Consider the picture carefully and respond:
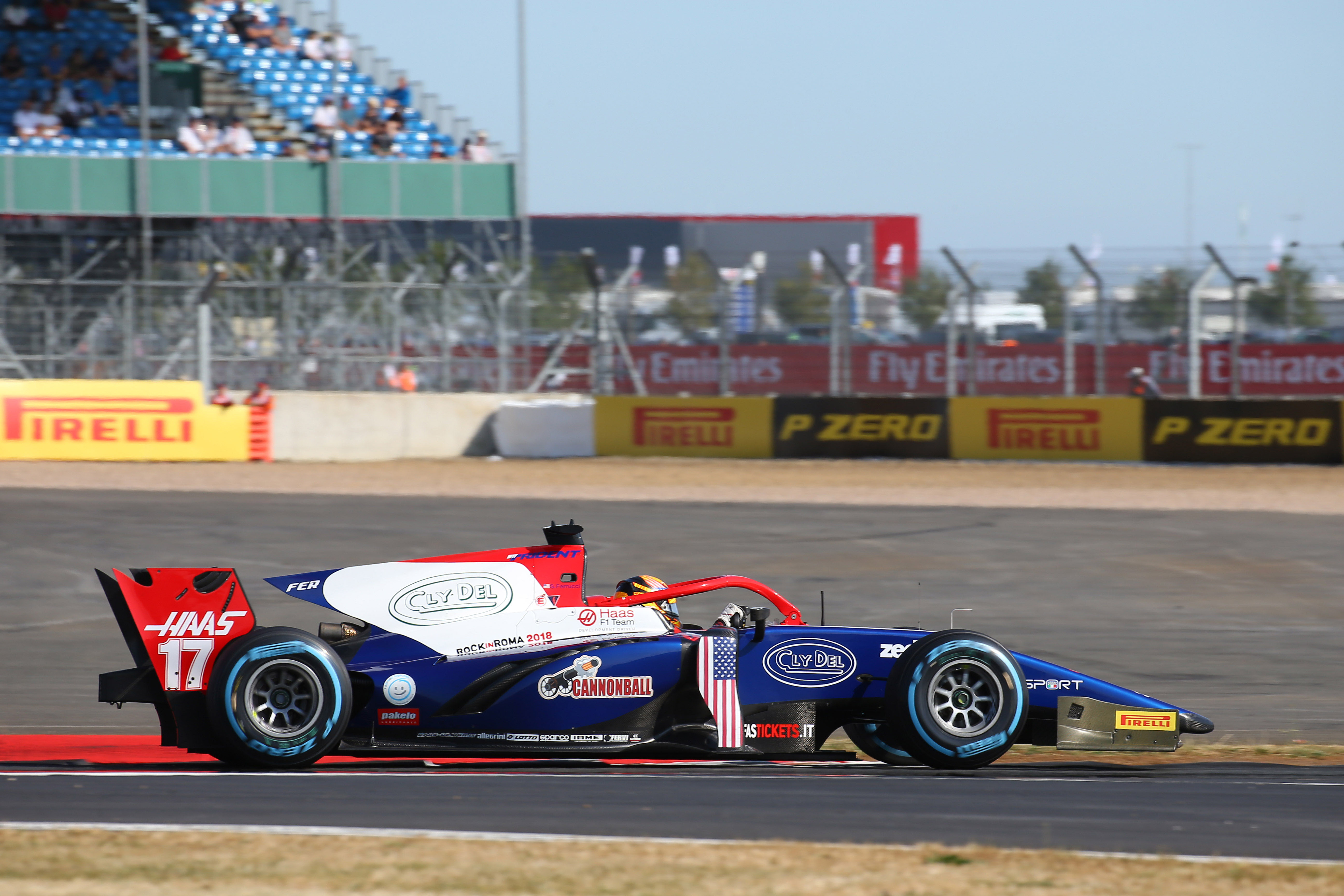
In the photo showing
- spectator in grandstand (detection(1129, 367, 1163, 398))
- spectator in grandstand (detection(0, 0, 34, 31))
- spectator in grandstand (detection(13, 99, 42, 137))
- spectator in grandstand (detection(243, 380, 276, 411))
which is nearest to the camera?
spectator in grandstand (detection(1129, 367, 1163, 398))

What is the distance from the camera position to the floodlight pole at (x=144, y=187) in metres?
25.5

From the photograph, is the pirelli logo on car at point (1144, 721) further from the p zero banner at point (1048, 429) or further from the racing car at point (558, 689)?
the p zero banner at point (1048, 429)

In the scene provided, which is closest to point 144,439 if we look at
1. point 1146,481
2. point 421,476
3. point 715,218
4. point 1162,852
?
point 421,476

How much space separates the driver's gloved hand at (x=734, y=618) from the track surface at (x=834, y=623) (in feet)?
2.12

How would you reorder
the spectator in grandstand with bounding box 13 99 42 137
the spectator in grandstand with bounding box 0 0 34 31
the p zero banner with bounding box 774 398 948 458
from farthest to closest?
the spectator in grandstand with bounding box 0 0 34 31 → the spectator in grandstand with bounding box 13 99 42 137 → the p zero banner with bounding box 774 398 948 458

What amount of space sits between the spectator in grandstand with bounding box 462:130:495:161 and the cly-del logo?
25428mm

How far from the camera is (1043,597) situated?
11695 millimetres

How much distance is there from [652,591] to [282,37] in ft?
94.3

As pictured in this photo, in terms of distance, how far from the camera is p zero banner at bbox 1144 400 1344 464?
798 inches

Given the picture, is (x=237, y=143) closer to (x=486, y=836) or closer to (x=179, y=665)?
(x=179, y=665)

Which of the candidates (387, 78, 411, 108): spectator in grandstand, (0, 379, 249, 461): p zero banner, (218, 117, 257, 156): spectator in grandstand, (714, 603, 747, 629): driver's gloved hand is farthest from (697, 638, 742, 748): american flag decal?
(387, 78, 411, 108): spectator in grandstand

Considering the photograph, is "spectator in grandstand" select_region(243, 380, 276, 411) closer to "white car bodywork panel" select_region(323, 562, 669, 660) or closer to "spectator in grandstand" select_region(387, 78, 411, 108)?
"spectator in grandstand" select_region(387, 78, 411, 108)

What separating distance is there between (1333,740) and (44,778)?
595cm

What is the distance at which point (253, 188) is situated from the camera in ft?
93.8
